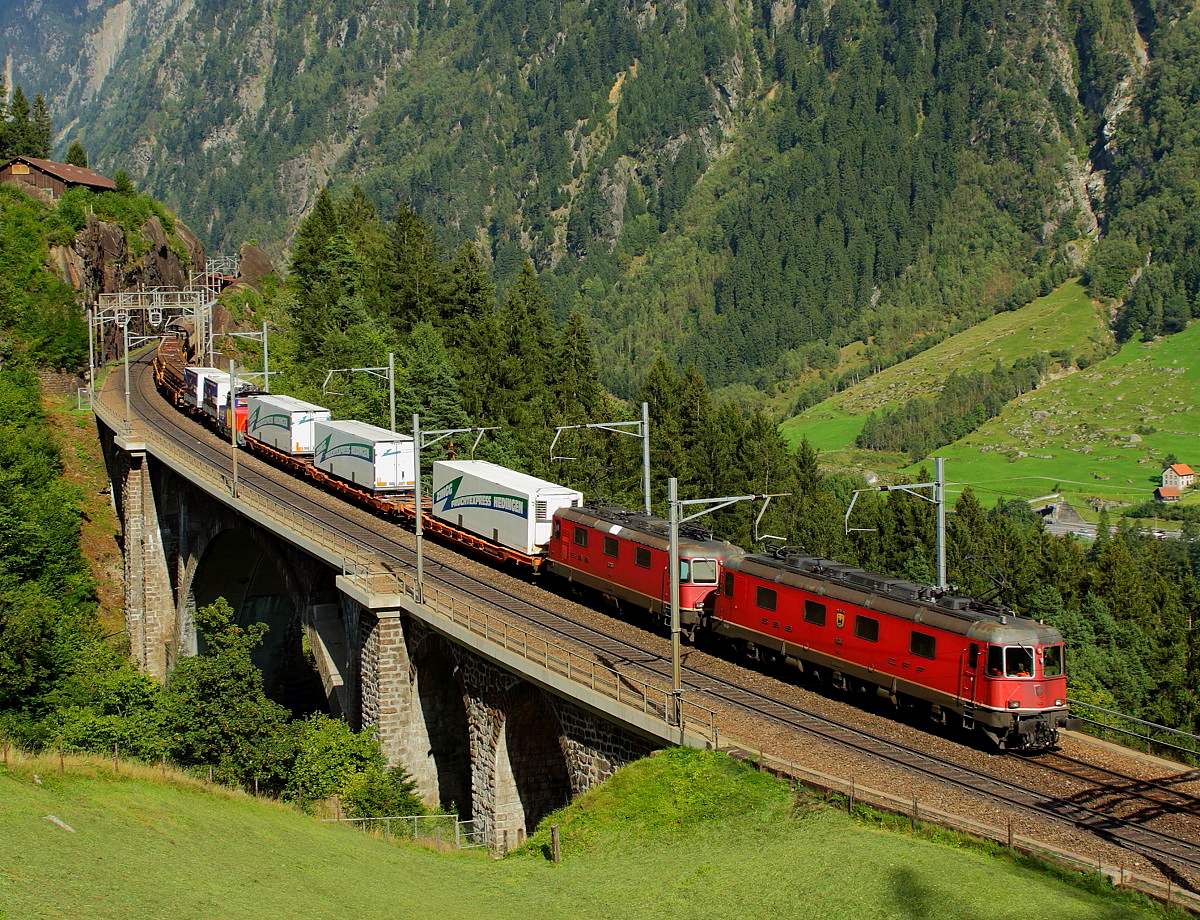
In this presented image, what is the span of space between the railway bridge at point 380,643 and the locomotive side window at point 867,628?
204 inches

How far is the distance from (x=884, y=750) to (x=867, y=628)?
4.47 meters

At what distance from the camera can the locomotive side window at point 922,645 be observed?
32.1 m

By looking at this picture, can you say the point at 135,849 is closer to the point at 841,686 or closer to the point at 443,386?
the point at 841,686

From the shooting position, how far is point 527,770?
36969 millimetres

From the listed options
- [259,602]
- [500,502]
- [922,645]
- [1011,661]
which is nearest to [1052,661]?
[1011,661]

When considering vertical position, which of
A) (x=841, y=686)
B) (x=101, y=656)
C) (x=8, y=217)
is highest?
(x=8, y=217)

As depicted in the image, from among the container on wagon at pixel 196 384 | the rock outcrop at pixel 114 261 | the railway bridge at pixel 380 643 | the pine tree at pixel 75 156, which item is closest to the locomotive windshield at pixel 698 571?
the railway bridge at pixel 380 643

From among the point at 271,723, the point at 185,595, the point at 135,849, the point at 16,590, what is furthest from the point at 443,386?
the point at 135,849

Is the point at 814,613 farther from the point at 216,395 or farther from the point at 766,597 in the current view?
the point at 216,395

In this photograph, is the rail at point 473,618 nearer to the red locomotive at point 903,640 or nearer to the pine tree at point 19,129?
the red locomotive at point 903,640

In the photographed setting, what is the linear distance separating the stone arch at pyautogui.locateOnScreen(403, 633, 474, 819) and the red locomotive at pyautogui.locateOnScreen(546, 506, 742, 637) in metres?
6.51

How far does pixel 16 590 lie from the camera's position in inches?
2566

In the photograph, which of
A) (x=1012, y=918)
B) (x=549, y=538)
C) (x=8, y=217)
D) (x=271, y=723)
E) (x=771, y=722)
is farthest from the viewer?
(x=8, y=217)

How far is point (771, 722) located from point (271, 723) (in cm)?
1895
